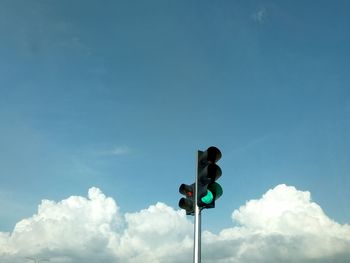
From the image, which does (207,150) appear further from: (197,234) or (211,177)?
(197,234)

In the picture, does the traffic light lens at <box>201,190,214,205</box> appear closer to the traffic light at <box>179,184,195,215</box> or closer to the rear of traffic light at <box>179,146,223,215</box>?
the rear of traffic light at <box>179,146,223,215</box>

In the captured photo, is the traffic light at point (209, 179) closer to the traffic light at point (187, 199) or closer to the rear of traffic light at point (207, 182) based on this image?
the rear of traffic light at point (207, 182)

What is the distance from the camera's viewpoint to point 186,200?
477 inches

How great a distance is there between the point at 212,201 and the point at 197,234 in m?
0.82

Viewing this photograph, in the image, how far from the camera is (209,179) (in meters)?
11.6

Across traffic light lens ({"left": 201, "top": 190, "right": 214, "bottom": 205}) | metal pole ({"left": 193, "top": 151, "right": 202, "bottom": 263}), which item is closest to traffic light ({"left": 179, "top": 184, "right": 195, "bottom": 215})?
metal pole ({"left": 193, "top": 151, "right": 202, "bottom": 263})

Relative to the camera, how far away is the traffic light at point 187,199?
12.0 m

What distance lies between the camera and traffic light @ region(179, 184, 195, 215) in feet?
39.3

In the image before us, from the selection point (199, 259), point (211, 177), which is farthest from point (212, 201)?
point (199, 259)

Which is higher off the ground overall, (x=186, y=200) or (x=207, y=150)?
(x=207, y=150)

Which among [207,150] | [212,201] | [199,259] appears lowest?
[199,259]

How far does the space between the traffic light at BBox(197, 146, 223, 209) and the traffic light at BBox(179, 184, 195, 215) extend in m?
0.34

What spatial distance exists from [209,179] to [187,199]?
2.83ft

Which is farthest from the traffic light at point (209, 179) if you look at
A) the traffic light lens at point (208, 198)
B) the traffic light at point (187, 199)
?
the traffic light at point (187, 199)
